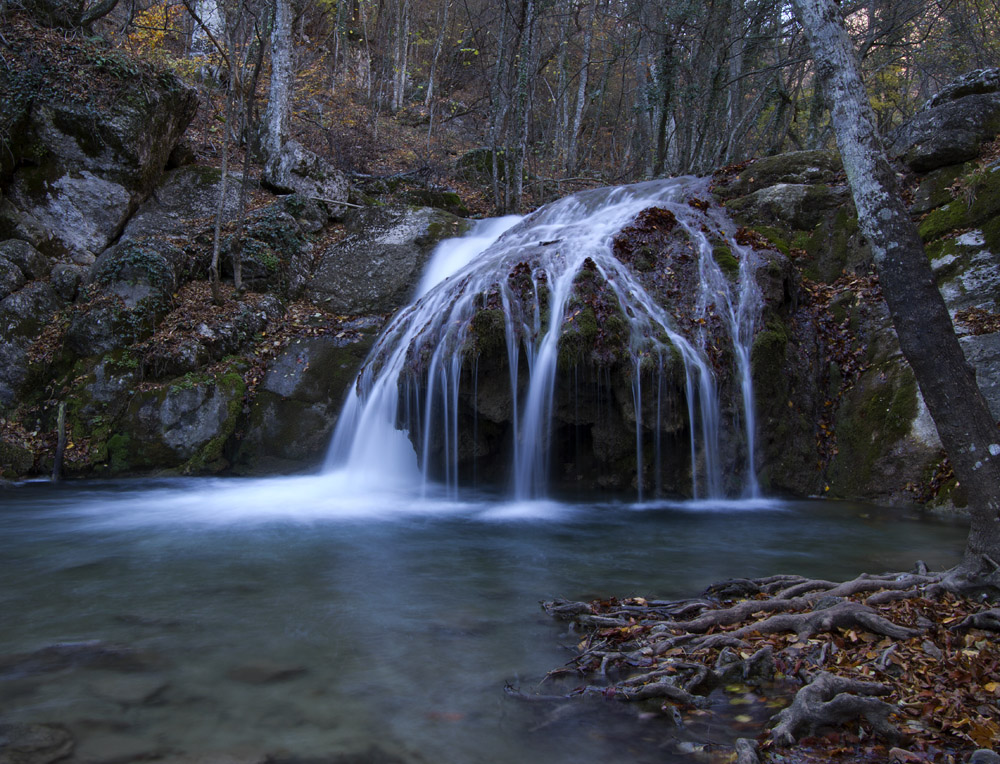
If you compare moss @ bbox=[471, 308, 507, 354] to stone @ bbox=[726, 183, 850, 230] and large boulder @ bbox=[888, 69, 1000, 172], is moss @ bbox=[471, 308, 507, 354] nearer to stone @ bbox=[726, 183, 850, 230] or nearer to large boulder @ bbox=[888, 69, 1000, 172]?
stone @ bbox=[726, 183, 850, 230]

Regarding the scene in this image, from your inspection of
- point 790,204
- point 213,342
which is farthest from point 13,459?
point 790,204

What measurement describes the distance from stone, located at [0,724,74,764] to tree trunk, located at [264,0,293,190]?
13.1 meters

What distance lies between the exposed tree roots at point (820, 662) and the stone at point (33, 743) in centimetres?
194

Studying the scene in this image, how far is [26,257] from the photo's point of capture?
1062 centimetres

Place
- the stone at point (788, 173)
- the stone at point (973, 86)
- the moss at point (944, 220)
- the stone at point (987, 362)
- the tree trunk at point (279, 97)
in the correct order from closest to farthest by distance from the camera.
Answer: the stone at point (987, 362)
the moss at point (944, 220)
the stone at point (973, 86)
the stone at point (788, 173)
the tree trunk at point (279, 97)

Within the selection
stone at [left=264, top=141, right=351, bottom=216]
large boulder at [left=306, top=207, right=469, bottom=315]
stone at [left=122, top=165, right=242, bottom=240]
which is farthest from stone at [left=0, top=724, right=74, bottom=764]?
stone at [left=264, top=141, right=351, bottom=216]

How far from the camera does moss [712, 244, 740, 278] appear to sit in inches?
354

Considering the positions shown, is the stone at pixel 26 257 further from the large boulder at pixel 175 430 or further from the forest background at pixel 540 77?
the forest background at pixel 540 77

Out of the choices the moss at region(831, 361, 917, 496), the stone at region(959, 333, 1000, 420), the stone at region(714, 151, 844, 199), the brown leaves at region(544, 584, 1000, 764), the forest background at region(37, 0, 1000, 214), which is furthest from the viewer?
the forest background at region(37, 0, 1000, 214)

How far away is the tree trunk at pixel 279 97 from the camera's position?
1388cm

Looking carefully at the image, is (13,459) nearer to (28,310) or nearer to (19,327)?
(19,327)

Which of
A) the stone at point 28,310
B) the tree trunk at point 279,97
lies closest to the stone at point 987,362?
the tree trunk at point 279,97

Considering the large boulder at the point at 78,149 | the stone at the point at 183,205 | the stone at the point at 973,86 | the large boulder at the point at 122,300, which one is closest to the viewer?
the stone at the point at 973,86

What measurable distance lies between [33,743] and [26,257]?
34.9 ft
